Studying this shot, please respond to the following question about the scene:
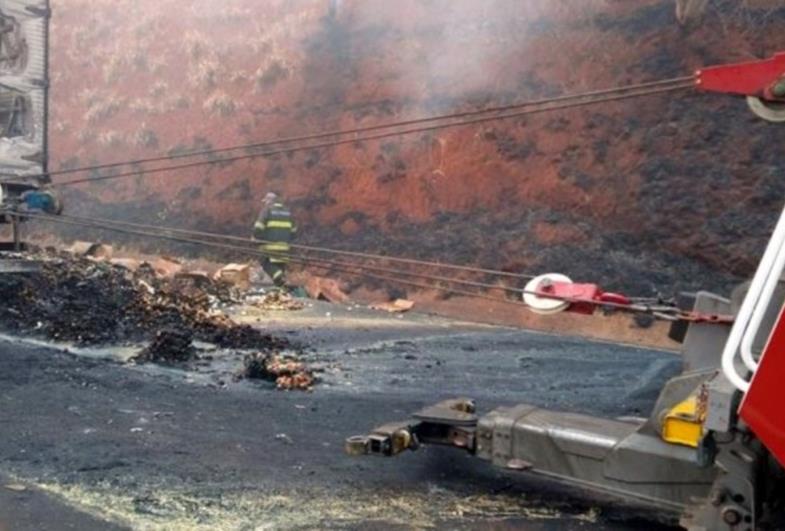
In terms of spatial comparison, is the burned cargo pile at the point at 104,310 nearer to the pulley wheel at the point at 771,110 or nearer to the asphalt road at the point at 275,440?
the asphalt road at the point at 275,440

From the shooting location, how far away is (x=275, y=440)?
558 cm

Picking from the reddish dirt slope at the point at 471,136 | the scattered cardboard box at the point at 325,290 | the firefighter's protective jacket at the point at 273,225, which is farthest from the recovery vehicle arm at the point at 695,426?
the reddish dirt slope at the point at 471,136

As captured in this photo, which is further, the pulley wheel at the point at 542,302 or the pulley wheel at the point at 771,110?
the pulley wheel at the point at 542,302

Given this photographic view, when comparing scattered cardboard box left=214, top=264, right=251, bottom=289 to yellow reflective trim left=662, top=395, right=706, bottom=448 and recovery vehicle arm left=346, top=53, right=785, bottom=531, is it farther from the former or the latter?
yellow reflective trim left=662, top=395, right=706, bottom=448

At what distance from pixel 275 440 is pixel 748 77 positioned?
10.9 ft

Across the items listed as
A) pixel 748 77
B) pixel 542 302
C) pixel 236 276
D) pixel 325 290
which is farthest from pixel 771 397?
pixel 325 290

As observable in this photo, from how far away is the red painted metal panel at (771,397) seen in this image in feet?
9.40

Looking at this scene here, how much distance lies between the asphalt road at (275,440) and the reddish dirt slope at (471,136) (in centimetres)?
782

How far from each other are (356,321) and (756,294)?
8139mm

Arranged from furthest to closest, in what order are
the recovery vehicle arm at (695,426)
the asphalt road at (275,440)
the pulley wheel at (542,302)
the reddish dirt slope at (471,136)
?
the reddish dirt slope at (471,136) < the asphalt road at (275,440) < the pulley wheel at (542,302) < the recovery vehicle arm at (695,426)

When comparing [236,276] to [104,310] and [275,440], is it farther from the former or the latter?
[275,440]

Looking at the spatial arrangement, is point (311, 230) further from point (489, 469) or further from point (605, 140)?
point (489, 469)

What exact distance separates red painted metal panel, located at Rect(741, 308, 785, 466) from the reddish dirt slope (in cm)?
1227

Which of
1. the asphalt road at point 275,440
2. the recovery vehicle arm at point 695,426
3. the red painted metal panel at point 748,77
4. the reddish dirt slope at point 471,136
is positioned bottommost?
the asphalt road at point 275,440
